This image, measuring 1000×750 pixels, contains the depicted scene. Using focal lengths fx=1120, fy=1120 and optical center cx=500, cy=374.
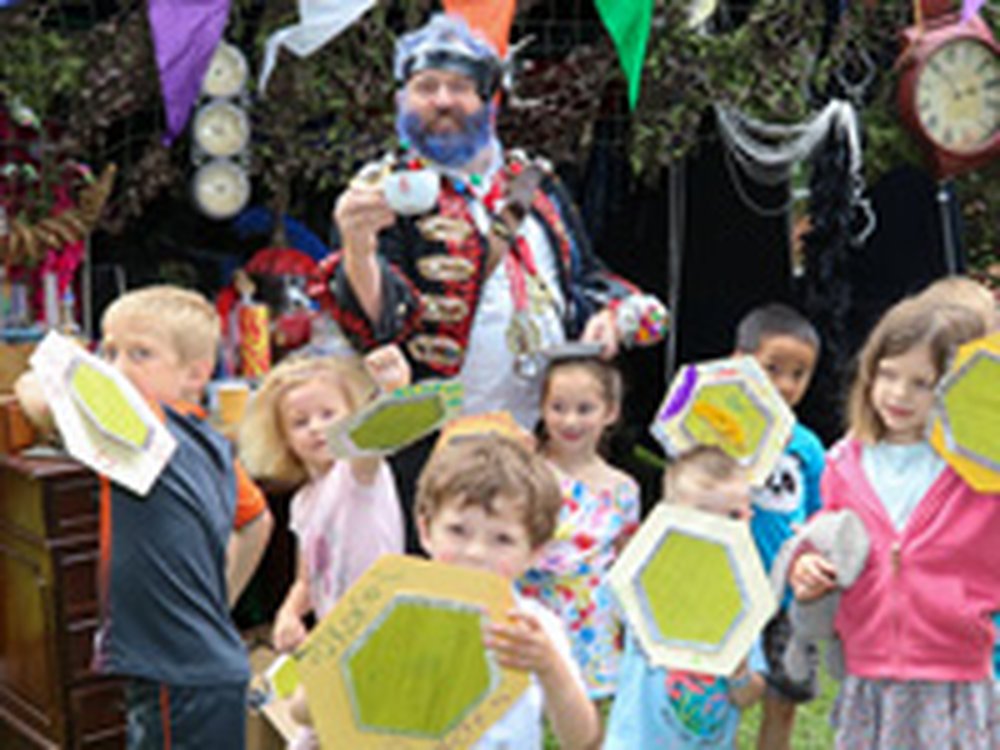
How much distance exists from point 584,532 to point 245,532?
0.68 m

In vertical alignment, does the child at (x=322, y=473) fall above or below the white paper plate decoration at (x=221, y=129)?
below

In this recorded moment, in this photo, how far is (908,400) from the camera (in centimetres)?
182

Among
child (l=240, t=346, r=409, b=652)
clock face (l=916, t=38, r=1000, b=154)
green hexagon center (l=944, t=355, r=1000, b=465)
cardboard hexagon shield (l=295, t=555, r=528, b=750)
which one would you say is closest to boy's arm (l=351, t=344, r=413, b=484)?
child (l=240, t=346, r=409, b=652)

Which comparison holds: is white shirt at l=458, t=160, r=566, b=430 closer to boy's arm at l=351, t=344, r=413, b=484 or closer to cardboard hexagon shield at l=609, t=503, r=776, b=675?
boy's arm at l=351, t=344, r=413, b=484

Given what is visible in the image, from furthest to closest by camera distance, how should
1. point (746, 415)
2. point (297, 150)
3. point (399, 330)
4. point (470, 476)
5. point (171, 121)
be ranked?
point (297, 150), point (171, 121), point (399, 330), point (746, 415), point (470, 476)

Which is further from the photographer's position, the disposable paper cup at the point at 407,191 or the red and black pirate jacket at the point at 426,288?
the red and black pirate jacket at the point at 426,288

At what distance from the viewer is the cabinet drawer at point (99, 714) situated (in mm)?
2771

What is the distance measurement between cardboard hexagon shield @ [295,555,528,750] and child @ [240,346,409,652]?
2.55ft

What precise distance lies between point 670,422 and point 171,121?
2008mm

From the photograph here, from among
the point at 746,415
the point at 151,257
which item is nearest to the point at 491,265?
the point at 746,415

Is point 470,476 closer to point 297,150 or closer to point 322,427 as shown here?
point 322,427

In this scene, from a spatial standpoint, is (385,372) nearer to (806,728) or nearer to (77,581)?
(77,581)

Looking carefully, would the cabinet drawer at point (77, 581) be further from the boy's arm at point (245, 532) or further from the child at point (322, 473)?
the child at point (322, 473)

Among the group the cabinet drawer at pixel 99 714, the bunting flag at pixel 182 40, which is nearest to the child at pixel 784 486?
the cabinet drawer at pixel 99 714
